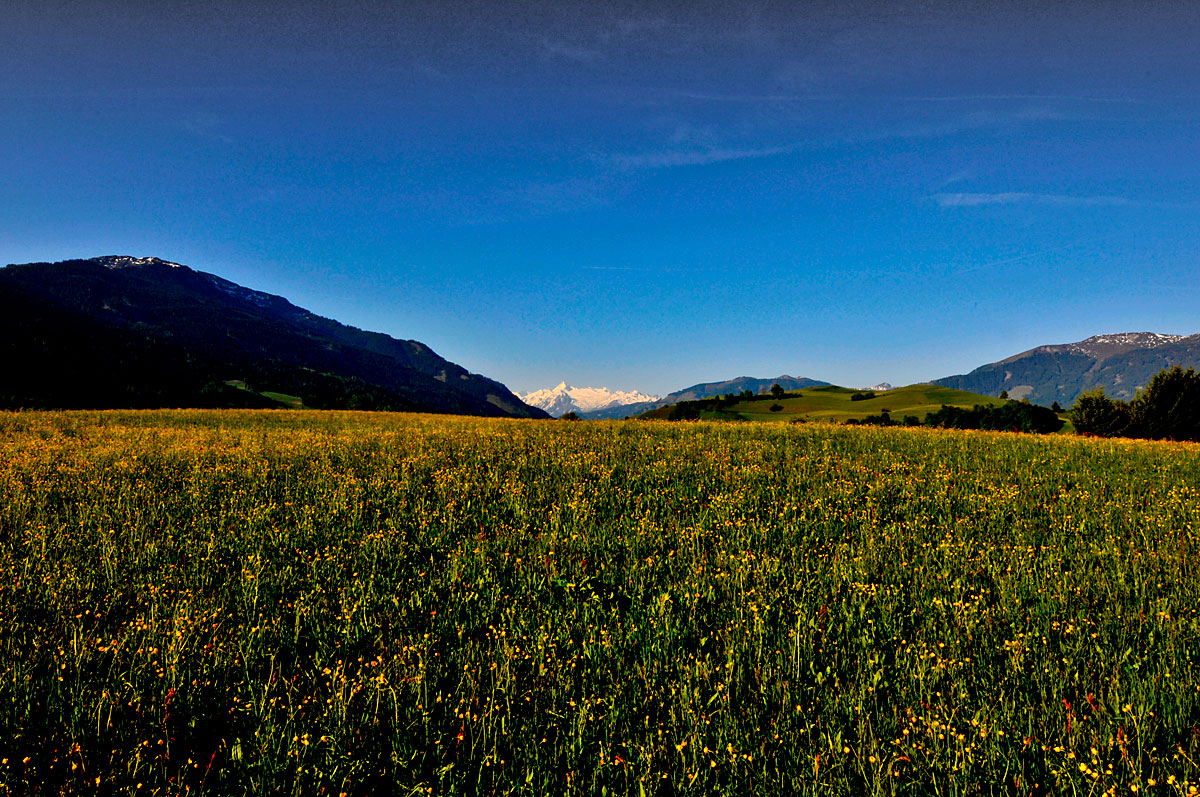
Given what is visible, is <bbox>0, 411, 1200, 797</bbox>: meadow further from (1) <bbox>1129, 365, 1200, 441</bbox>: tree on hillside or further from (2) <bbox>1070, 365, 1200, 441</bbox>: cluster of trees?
(1) <bbox>1129, 365, 1200, 441</bbox>: tree on hillside

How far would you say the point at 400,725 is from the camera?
3182mm

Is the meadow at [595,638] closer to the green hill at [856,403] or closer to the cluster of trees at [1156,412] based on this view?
→ the cluster of trees at [1156,412]

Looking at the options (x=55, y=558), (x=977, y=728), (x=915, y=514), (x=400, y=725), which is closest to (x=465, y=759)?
(x=400, y=725)

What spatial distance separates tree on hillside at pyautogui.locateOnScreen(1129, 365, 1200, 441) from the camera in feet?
189

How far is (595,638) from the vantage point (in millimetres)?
4125

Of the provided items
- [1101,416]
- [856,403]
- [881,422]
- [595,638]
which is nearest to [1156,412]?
[1101,416]

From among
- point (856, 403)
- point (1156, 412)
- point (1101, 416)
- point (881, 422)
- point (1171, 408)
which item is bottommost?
point (881, 422)

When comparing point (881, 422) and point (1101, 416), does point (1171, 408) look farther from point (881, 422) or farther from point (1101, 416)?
point (881, 422)

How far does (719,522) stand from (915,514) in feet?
9.86

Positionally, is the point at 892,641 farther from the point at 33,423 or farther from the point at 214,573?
the point at 33,423

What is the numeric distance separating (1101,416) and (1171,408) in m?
7.49

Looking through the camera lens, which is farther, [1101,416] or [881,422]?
[1101,416]

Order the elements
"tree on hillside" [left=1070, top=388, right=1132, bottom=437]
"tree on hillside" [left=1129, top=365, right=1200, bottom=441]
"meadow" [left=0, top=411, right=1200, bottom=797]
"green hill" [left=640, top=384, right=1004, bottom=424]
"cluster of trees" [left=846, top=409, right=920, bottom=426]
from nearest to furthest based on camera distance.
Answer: "meadow" [left=0, top=411, right=1200, bottom=797], "cluster of trees" [left=846, top=409, right=920, bottom=426], "tree on hillside" [left=1129, top=365, right=1200, bottom=441], "tree on hillside" [left=1070, top=388, right=1132, bottom=437], "green hill" [left=640, top=384, right=1004, bottom=424]

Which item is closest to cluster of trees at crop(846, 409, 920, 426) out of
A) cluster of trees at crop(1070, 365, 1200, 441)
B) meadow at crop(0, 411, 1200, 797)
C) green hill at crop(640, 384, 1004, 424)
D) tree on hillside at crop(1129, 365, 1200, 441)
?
green hill at crop(640, 384, 1004, 424)
